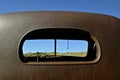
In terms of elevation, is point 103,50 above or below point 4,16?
below

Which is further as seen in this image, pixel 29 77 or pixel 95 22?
pixel 95 22

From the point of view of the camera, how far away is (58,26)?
3.40 m

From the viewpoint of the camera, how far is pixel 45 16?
348 centimetres

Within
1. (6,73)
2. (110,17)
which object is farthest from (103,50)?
(6,73)

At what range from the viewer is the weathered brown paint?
→ 3.24m

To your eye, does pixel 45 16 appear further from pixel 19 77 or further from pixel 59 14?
pixel 19 77

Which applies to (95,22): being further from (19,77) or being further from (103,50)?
(19,77)

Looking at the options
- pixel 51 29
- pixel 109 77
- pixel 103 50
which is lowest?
pixel 109 77

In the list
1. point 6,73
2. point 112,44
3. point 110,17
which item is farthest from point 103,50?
point 6,73

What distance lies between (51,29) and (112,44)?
0.67 metres

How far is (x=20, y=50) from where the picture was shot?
3.39 meters

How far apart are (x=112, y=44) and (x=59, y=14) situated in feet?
2.19

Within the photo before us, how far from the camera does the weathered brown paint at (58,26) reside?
3.24m

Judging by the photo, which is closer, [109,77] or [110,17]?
[109,77]
